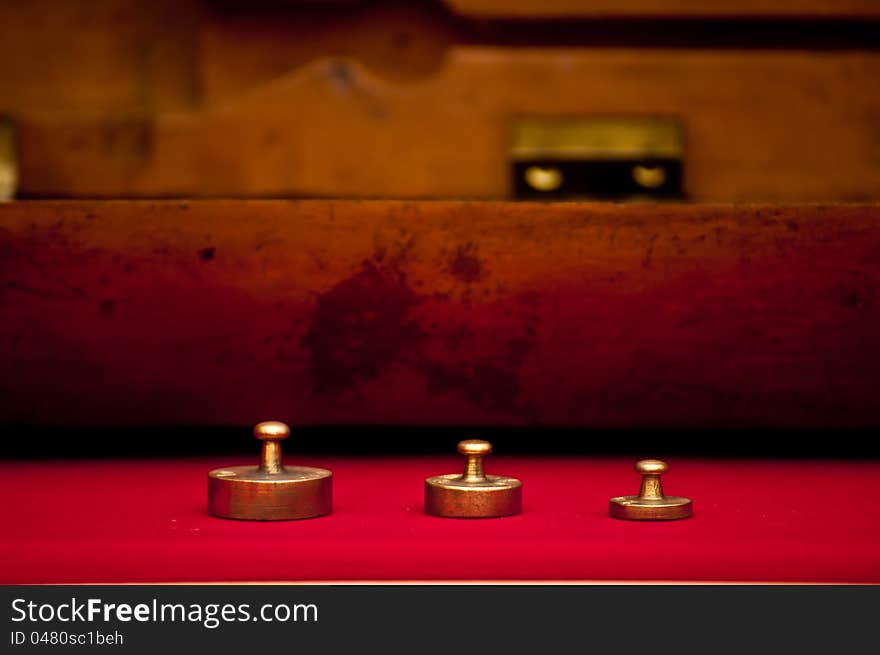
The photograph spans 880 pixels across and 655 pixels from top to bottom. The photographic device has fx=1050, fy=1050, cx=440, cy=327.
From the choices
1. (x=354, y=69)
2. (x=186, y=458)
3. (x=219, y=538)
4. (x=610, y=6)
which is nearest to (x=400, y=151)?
(x=354, y=69)

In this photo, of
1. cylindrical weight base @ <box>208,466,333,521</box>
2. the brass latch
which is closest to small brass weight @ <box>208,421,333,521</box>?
cylindrical weight base @ <box>208,466,333,521</box>

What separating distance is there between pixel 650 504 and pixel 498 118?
467 cm

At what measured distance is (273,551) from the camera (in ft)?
2.72

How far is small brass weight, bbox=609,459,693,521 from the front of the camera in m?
1.00

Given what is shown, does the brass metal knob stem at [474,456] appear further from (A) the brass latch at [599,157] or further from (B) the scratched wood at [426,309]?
(A) the brass latch at [599,157]

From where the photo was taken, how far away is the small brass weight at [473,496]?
1.01 meters

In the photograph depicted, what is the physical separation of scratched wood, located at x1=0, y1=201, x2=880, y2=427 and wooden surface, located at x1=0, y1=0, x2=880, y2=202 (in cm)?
398

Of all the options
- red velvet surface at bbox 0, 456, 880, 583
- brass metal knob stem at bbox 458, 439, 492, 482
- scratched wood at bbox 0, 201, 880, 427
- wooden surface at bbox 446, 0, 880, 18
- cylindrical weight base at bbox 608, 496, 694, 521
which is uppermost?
wooden surface at bbox 446, 0, 880, 18

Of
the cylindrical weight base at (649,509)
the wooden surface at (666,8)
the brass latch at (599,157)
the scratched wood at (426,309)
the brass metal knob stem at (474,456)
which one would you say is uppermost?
the wooden surface at (666,8)

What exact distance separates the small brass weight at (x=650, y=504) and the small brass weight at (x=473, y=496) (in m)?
0.10

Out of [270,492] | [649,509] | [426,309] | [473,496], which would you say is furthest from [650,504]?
[426,309]

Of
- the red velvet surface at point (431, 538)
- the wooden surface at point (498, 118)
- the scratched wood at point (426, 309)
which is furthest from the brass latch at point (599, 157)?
the red velvet surface at point (431, 538)

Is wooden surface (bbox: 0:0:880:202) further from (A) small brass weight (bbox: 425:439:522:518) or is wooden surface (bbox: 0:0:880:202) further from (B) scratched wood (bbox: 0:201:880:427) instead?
(A) small brass weight (bbox: 425:439:522:518)
